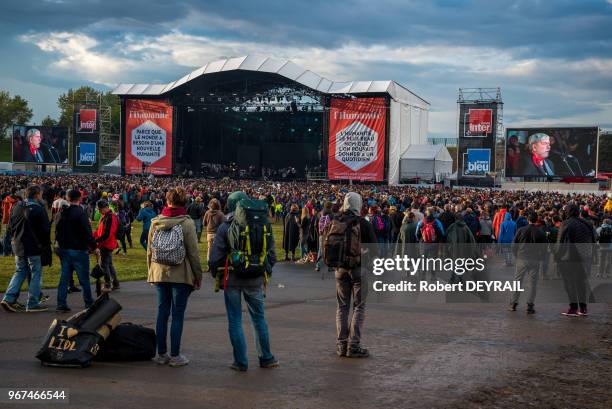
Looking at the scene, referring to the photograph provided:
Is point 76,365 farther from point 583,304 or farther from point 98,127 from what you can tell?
point 98,127

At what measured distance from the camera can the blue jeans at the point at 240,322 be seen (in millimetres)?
5852

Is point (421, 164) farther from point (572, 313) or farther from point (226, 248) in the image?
point (226, 248)

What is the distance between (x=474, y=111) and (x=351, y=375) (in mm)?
43249

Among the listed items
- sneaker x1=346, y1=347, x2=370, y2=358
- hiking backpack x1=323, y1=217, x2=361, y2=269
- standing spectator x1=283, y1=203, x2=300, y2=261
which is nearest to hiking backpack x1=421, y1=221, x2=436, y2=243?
standing spectator x1=283, y1=203, x2=300, y2=261

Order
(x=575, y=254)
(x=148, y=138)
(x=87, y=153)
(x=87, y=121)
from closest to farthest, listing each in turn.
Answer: (x=575, y=254)
(x=148, y=138)
(x=87, y=153)
(x=87, y=121)

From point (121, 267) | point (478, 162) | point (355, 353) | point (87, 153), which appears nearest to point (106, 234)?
point (121, 267)

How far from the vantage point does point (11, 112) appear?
11181 centimetres

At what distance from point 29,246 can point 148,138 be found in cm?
4303

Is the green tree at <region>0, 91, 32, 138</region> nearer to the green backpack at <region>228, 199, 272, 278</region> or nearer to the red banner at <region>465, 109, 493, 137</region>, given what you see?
the red banner at <region>465, 109, 493, 137</region>

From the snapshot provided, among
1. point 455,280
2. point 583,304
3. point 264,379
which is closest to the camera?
point 264,379

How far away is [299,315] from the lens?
8.73m

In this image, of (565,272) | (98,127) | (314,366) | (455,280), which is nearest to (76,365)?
(314,366)

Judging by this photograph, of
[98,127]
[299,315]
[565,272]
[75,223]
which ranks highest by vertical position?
[98,127]

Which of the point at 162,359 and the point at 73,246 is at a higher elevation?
the point at 73,246
